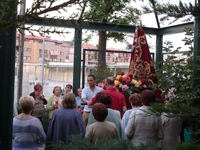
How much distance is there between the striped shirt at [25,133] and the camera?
365 centimetres

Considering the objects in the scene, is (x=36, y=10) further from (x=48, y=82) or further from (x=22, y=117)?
(x=48, y=82)

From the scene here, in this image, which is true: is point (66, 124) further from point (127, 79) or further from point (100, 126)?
point (127, 79)

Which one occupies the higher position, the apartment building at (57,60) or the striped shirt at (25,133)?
the apartment building at (57,60)

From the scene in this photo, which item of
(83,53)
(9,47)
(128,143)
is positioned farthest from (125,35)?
(9,47)

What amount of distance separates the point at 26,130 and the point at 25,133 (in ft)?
0.12

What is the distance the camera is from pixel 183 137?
194 inches

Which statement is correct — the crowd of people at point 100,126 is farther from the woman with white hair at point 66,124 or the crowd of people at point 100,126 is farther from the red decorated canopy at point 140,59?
the red decorated canopy at point 140,59

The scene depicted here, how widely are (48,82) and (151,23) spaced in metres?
3.69

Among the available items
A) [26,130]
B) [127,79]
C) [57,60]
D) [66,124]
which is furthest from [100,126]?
[57,60]

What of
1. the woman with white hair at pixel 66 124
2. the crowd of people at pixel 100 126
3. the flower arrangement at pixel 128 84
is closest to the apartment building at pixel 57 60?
the flower arrangement at pixel 128 84

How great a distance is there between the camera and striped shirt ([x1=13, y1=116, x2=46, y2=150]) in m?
3.65

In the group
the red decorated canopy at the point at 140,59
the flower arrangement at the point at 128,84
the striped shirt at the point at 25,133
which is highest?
the red decorated canopy at the point at 140,59

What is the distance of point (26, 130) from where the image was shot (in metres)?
3.65

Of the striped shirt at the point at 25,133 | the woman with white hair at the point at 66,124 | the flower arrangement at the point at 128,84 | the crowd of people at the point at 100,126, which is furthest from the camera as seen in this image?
the flower arrangement at the point at 128,84
